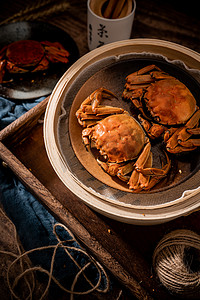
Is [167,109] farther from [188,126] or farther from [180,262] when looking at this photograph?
[180,262]

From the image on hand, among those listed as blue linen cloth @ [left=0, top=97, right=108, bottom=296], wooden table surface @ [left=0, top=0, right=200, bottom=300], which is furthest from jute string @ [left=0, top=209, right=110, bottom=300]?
wooden table surface @ [left=0, top=0, right=200, bottom=300]

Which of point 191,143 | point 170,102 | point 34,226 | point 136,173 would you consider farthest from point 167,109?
point 34,226

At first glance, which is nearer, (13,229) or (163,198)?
(163,198)

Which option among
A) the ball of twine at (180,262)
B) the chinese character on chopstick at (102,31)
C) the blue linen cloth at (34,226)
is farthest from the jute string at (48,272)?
the chinese character on chopstick at (102,31)

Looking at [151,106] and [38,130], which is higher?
[151,106]

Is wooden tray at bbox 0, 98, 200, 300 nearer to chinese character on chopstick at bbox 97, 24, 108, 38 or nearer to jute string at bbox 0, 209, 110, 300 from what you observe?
jute string at bbox 0, 209, 110, 300

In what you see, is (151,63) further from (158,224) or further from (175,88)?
(158,224)

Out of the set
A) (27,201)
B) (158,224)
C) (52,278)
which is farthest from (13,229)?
(158,224)
